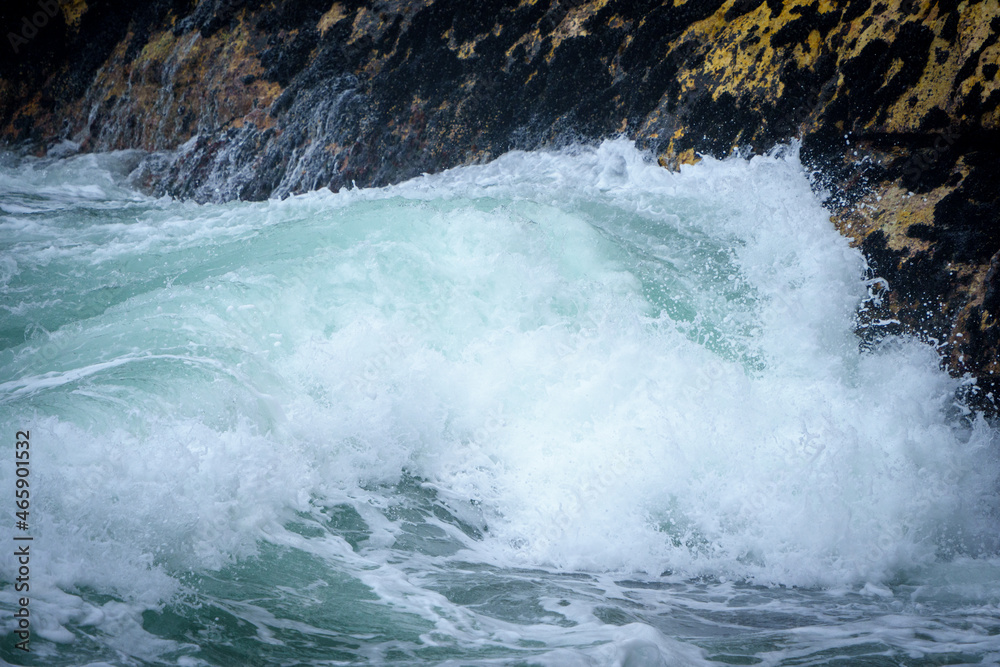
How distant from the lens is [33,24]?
8.07m

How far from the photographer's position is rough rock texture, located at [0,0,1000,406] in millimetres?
4586

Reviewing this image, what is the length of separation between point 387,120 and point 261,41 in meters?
1.82

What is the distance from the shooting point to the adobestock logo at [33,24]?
26.3 ft

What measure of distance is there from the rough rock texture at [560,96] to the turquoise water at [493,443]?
352 millimetres

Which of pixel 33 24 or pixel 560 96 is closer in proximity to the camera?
pixel 560 96

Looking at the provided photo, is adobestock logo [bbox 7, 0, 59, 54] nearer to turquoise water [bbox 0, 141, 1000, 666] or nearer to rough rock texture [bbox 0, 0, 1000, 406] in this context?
rough rock texture [bbox 0, 0, 1000, 406]

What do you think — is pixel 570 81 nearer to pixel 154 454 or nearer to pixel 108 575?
pixel 154 454

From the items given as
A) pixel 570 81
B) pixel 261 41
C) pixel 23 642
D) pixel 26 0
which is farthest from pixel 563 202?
pixel 26 0

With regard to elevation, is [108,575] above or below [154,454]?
below

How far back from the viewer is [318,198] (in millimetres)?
6586

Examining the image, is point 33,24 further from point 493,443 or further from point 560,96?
point 493,443

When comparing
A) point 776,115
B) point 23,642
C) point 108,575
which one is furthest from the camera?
point 776,115

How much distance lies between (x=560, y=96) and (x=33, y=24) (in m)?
6.53

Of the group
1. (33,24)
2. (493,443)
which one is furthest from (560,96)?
(33,24)
